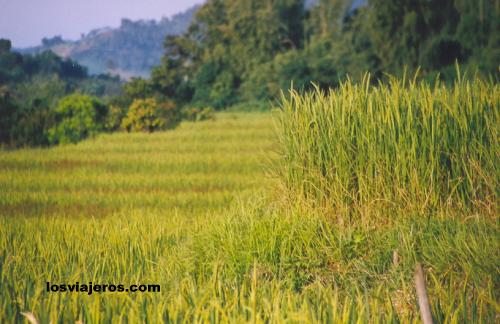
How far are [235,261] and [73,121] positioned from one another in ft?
43.9

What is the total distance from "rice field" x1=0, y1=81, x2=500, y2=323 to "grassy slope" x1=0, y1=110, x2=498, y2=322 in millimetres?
18

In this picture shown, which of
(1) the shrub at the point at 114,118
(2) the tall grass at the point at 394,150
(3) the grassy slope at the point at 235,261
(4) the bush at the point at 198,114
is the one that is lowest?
(4) the bush at the point at 198,114

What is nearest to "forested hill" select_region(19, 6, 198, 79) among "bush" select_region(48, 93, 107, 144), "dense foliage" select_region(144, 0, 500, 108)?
"dense foliage" select_region(144, 0, 500, 108)

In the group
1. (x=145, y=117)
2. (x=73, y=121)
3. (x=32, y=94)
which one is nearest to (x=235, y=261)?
(x=73, y=121)

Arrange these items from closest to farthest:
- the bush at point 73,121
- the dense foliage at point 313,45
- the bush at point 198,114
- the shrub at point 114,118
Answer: the bush at point 73,121
the shrub at point 114,118
the bush at point 198,114
the dense foliage at point 313,45

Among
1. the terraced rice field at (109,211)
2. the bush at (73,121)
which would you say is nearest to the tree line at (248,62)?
the bush at (73,121)

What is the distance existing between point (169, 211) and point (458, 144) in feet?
10.0

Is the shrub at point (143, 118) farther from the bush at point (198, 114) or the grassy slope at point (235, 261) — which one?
the grassy slope at point (235, 261)

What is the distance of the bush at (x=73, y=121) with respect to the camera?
53.2 ft

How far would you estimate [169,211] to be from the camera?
6914 mm

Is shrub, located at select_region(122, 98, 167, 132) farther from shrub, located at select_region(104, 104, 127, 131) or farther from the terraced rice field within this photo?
the terraced rice field

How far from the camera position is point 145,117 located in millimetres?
19750

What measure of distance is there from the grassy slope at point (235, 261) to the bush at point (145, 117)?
1171 cm

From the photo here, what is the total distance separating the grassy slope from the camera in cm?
327
